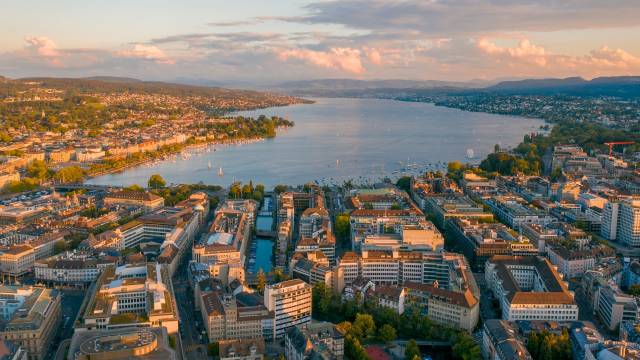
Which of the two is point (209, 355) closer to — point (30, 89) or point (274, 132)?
point (274, 132)

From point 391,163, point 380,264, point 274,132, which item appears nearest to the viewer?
point 380,264

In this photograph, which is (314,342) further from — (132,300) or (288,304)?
(132,300)

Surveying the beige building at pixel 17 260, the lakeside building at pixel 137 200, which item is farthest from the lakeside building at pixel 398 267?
the lakeside building at pixel 137 200

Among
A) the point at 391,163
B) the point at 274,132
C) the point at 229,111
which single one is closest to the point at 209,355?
the point at 391,163

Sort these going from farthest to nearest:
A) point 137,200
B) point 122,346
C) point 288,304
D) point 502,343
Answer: point 137,200, point 288,304, point 502,343, point 122,346

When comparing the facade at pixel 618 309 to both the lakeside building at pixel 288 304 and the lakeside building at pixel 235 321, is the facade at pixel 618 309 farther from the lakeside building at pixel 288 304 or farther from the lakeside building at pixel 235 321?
the lakeside building at pixel 235 321

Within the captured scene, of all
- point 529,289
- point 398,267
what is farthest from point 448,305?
point 529,289
